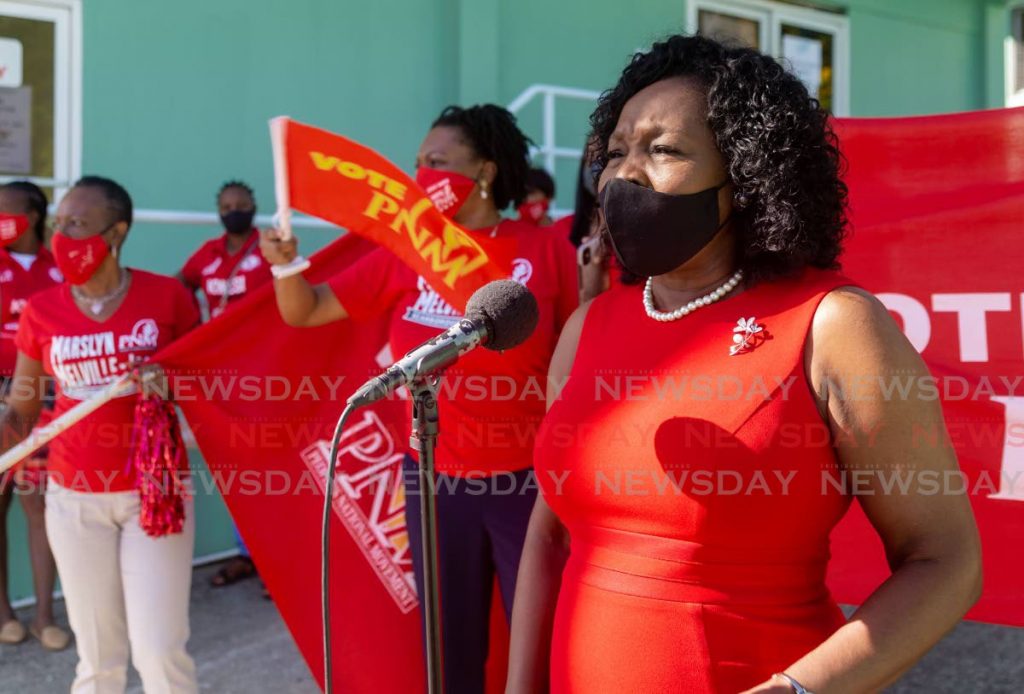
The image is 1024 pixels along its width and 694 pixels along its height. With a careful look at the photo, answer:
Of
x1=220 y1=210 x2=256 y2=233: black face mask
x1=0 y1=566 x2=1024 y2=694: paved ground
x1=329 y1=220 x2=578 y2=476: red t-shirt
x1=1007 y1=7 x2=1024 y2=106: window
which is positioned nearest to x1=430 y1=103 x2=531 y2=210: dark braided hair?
x1=329 y1=220 x2=578 y2=476: red t-shirt

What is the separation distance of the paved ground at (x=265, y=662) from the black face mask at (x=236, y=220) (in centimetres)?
218

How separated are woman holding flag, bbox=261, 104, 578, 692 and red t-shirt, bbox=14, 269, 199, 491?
0.67 meters

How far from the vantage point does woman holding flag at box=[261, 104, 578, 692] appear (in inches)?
110

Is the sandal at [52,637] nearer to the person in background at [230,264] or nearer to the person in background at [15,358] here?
the person in background at [15,358]

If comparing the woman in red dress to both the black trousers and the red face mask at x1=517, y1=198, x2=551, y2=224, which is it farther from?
the red face mask at x1=517, y1=198, x2=551, y2=224

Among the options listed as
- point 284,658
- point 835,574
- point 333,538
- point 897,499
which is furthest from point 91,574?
point 897,499

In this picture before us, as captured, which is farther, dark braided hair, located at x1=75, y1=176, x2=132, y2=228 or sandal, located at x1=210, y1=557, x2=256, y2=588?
sandal, located at x1=210, y1=557, x2=256, y2=588

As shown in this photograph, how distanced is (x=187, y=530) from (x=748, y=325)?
244 cm

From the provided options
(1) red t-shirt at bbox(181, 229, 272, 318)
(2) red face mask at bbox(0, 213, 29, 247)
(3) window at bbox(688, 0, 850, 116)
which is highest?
(3) window at bbox(688, 0, 850, 116)

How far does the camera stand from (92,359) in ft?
10.8

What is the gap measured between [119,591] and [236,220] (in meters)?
2.74

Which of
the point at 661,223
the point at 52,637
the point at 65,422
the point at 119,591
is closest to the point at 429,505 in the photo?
the point at 661,223

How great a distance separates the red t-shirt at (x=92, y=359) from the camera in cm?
324
